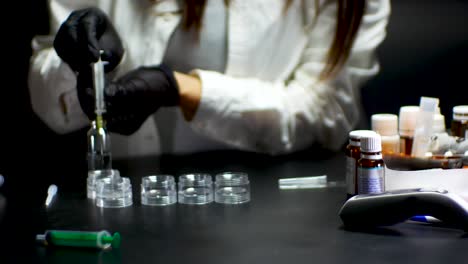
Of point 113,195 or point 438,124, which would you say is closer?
point 113,195

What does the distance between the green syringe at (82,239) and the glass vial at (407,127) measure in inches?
24.4

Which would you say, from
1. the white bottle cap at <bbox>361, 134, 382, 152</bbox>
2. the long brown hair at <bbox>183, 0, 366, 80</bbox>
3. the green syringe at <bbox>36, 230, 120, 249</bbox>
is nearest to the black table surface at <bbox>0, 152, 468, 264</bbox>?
the green syringe at <bbox>36, 230, 120, 249</bbox>

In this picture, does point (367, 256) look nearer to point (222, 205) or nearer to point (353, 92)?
point (222, 205)

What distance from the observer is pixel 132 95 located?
1666mm

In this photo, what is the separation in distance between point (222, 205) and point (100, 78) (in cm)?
36

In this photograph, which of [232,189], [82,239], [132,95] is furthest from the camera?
[132,95]

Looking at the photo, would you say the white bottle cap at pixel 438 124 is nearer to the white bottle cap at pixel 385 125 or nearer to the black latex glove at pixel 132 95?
the white bottle cap at pixel 385 125

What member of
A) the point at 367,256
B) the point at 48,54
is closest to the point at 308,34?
the point at 48,54

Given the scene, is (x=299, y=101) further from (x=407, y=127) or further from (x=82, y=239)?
(x=82, y=239)

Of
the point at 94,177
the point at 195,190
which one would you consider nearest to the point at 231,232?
the point at 195,190

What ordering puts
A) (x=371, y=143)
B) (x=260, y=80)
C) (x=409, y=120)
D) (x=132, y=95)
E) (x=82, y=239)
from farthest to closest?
(x=260, y=80) → (x=132, y=95) → (x=409, y=120) → (x=371, y=143) → (x=82, y=239)

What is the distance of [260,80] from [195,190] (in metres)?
0.52

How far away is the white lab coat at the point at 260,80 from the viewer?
5.82 feet

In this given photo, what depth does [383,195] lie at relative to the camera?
1.22m
